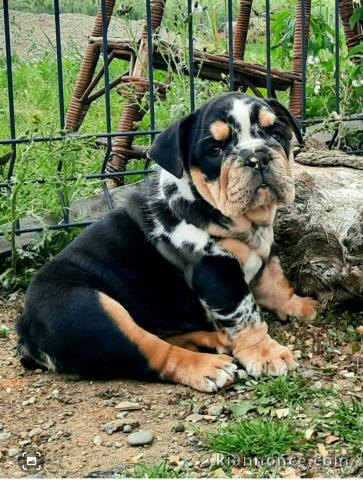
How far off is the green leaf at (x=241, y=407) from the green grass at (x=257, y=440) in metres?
0.24

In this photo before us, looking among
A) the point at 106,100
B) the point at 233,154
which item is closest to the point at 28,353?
the point at 233,154

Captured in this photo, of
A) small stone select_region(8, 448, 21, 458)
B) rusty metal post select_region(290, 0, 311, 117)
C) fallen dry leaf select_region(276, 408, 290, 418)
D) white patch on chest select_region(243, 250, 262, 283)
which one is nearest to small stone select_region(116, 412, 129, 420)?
small stone select_region(8, 448, 21, 458)

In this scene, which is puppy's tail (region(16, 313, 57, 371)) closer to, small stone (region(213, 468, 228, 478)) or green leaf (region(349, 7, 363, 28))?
small stone (region(213, 468, 228, 478))

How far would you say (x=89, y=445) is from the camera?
3.83m

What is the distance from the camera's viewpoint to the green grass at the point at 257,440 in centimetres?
357

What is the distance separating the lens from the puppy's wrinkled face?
4.27 meters

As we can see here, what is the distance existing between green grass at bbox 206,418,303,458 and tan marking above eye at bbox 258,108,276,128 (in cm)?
149

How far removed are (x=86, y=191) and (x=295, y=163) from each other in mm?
1757

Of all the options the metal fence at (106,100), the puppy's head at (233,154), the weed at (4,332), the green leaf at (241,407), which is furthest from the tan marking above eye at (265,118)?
the weed at (4,332)

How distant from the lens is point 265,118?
436 cm

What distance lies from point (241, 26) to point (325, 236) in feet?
10.4

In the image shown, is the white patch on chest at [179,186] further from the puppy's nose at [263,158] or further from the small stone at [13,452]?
the small stone at [13,452]

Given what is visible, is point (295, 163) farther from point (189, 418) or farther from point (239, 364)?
point (189, 418)

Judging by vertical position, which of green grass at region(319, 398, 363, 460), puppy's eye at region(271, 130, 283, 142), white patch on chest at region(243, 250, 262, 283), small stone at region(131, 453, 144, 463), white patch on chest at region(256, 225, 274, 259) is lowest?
small stone at region(131, 453, 144, 463)
